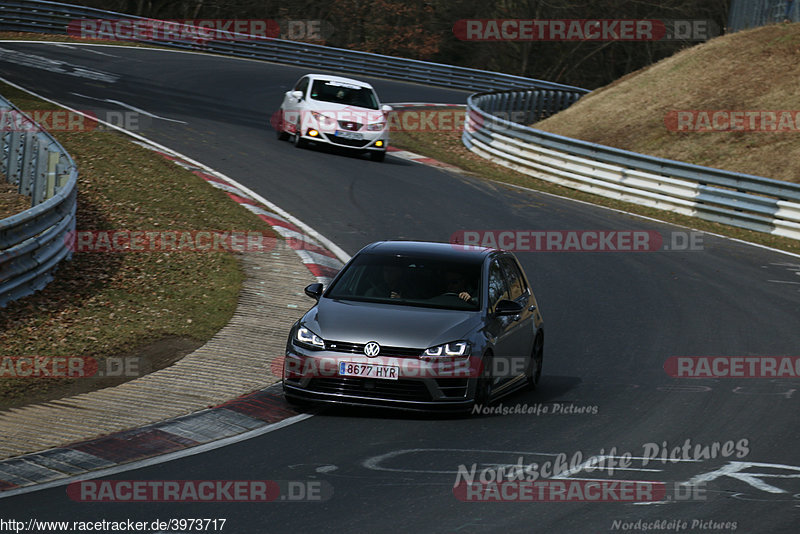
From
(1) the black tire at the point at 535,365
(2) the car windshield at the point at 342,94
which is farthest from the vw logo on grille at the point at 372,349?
(2) the car windshield at the point at 342,94

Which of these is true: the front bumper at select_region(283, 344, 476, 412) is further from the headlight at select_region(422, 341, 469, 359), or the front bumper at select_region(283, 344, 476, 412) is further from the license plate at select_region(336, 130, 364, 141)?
the license plate at select_region(336, 130, 364, 141)

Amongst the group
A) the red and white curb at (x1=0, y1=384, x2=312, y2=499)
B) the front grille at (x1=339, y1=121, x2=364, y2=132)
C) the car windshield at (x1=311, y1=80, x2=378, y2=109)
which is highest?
the car windshield at (x1=311, y1=80, x2=378, y2=109)

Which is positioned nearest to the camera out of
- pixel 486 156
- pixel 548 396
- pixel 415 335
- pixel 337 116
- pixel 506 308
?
pixel 415 335

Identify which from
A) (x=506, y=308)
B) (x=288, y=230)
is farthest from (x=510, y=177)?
(x=506, y=308)

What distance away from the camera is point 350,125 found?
2581 centimetres

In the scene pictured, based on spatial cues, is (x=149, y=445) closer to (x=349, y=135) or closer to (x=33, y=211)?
(x=33, y=211)

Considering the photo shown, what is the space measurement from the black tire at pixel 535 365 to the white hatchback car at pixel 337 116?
14781mm

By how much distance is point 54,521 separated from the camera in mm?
6711

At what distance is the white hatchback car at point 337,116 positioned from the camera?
2583 cm

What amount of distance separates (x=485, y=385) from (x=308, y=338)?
1636mm

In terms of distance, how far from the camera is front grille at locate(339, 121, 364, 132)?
1016 inches

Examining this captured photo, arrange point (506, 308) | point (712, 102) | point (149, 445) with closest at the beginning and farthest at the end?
point (149, 445) → point (506, 308) → point (712, 102)

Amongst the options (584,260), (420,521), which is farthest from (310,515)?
(584,260)

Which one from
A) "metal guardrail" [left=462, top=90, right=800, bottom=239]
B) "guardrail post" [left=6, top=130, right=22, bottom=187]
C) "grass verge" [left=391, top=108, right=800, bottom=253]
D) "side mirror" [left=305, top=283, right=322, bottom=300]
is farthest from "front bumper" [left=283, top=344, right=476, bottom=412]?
"metal guardrail" [left=462, top=90, right=800, bottom=239]
